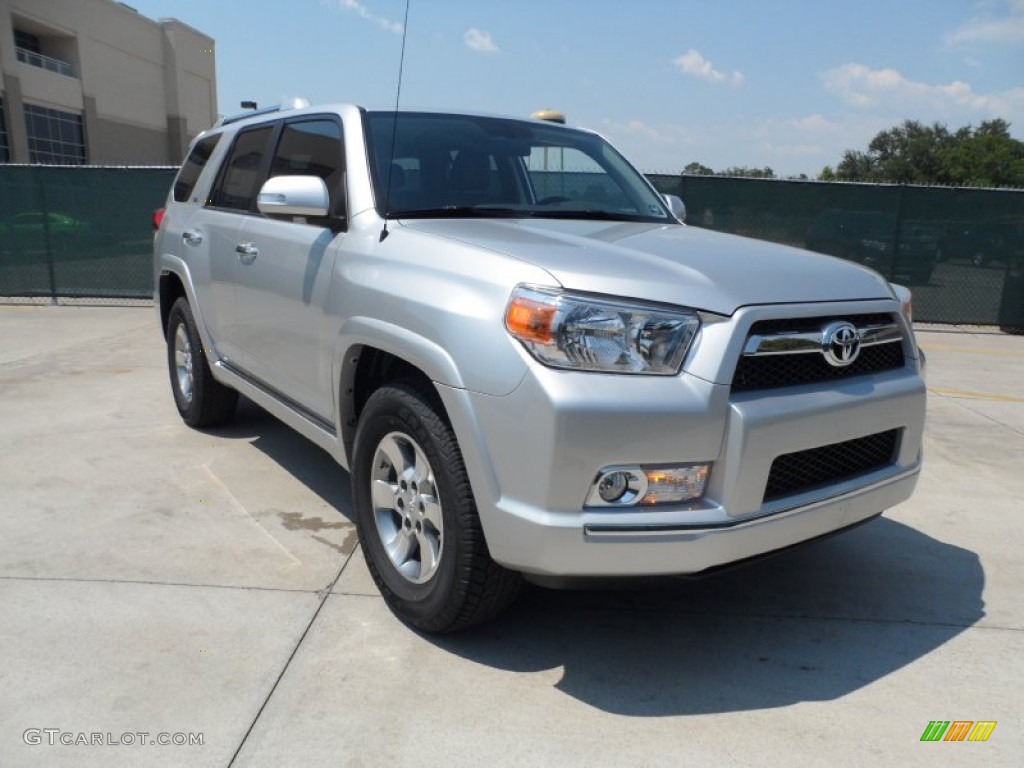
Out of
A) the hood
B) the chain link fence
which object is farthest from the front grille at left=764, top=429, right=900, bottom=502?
the chain link fence

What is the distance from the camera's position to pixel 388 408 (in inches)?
119

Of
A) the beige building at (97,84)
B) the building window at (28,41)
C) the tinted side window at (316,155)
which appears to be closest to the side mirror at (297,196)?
the tinted side window at (316,155)

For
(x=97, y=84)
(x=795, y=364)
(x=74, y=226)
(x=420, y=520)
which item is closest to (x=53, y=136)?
(x=97, y=84)

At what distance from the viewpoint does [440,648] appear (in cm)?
303

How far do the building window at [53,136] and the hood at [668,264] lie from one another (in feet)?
138

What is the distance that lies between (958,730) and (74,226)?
12.5 metres

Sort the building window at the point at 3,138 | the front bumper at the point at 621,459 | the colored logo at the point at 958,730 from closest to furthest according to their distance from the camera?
the front bumper at the point at 621,459
the colored logo at the point at 958,730
the building window at the point at 3,138

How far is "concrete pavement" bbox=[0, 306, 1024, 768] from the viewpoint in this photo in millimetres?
2527

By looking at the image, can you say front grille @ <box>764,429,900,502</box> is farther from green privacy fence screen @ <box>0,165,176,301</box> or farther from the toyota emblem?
green privacy fence screen @ <box>0,165,176,301</box>

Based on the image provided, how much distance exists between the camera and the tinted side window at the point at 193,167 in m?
5.44

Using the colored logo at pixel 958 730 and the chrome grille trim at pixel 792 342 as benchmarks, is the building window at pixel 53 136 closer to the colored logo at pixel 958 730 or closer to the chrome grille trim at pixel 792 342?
the chrome grille trim at pixel 792 342

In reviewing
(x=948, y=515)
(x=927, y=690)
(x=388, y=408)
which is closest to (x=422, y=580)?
(x=388, y=408)

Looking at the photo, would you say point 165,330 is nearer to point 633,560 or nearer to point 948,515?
point 633,560

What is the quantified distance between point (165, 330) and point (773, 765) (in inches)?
194
